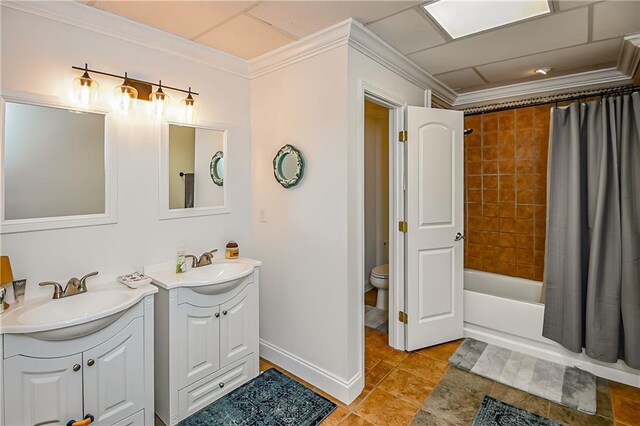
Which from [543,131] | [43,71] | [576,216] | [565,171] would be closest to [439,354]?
[576,216]

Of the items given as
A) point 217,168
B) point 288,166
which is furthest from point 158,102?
point 288,166

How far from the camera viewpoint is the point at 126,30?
2020 mm

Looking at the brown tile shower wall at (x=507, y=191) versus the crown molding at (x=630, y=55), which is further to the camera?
the brown tile shower wall at (x=507, y=191)

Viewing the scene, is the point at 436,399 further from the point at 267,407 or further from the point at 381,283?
the point at 381,283

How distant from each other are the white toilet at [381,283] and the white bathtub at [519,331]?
82 cm

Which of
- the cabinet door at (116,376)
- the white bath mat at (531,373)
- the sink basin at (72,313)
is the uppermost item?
the sink basin at (72,313)

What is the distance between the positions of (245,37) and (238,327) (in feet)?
6.55

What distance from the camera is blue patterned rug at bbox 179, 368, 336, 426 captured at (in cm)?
196

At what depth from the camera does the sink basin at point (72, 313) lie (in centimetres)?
143

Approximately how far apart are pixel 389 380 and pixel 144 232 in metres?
2.01

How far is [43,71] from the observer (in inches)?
69.4

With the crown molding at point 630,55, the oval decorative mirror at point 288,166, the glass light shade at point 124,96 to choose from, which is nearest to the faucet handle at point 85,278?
the glass light shade at point 124,96

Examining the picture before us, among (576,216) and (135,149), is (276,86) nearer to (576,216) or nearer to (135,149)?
(135,149)

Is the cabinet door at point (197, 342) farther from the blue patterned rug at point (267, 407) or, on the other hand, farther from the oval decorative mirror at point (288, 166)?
the oval decorative mirror at point (288, 166)
